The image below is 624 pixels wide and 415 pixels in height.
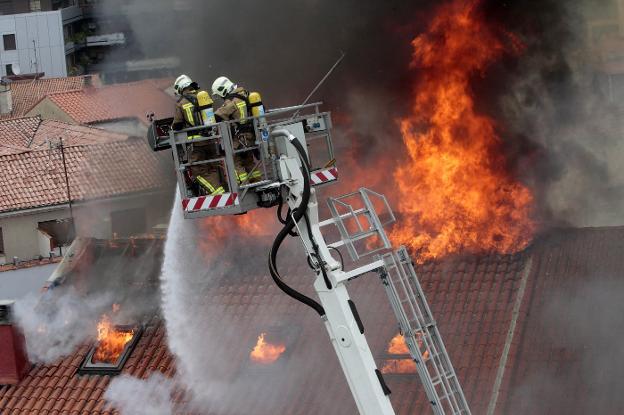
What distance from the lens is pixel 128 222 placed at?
74.3 feet

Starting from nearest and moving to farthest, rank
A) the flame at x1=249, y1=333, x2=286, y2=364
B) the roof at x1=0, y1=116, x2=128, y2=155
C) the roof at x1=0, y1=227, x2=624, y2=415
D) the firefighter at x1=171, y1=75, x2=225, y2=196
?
the firefighter at x1=171, y1=75, x2=225, y2=196, the roof at x1=0, y1=227, x2=624, y2=415, the flame at x1=249, y1=333, x2=286, y2=364, the roof at x1=0, y1=116, x2=128, y2=155

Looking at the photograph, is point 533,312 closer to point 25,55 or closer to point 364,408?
point 364,408

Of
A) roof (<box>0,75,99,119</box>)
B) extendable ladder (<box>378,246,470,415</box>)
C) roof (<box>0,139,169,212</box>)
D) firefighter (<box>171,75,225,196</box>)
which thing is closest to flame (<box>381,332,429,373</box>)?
extendable ladder (<box>378,246,470,415</box>)

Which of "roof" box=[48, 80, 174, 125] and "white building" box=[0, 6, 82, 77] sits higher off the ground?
"white building" box=[0, 6, 82, 77]

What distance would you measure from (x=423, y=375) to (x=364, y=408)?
0.54m

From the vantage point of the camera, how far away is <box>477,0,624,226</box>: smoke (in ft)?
46.6

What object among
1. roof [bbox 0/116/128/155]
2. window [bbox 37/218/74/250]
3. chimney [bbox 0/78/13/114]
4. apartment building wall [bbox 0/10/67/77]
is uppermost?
apartment building wall [bbox 0/10/67/77]

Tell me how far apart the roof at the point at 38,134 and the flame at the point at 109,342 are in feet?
52.3

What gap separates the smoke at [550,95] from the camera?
46.6 ft

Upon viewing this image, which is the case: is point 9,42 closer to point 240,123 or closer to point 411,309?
point 240,123

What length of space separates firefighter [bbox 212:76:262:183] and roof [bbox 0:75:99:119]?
35.1 metres

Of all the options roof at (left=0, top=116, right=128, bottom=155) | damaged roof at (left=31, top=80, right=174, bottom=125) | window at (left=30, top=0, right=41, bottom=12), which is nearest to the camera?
damaged roof at (left=31, top=80, right=174, bottom=125)

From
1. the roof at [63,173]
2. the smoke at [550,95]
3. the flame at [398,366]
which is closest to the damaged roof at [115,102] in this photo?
the roof at [63,173]

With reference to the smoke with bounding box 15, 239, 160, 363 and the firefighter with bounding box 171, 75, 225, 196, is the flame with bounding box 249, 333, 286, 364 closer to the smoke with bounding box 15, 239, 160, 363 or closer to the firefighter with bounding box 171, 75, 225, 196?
the smoke with bounding box 15, 239, 160, 363
